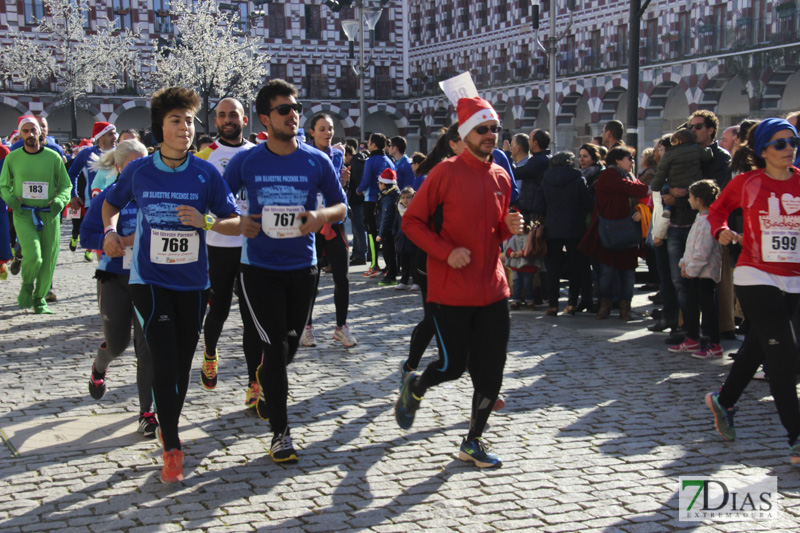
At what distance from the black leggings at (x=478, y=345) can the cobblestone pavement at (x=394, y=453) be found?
0.38 m

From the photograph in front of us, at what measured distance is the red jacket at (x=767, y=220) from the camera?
18.9ft

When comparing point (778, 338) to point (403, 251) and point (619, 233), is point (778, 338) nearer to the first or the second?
point (619, 233)

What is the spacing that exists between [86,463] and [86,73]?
50911 millimetres

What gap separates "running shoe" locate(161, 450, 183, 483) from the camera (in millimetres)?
5285

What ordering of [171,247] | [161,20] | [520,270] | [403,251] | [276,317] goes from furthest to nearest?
[161,20]
[403,251]
[520,270]
[276,317]
[171,247]

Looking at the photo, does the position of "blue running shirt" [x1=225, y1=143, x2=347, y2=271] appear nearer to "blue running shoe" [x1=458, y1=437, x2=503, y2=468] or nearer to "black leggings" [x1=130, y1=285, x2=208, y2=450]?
"black leggings" [x1=130, y1=285, x2=208, y2=450]

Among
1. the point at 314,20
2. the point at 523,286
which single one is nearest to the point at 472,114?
the point at 523,286

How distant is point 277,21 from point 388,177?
1980 inches

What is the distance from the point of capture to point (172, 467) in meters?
5.32

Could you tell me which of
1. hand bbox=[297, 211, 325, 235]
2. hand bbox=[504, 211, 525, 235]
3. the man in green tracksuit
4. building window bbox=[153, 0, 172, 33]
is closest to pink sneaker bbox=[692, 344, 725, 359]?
hand bbox=[504, 211, 525, 235]

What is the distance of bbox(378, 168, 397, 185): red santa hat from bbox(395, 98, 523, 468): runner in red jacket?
8.61 m

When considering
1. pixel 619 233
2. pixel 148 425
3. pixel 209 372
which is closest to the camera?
pixel 148 425

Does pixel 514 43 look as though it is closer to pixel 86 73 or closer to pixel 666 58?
pixel 666 58

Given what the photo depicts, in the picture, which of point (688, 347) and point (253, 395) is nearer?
point (253, 395)
